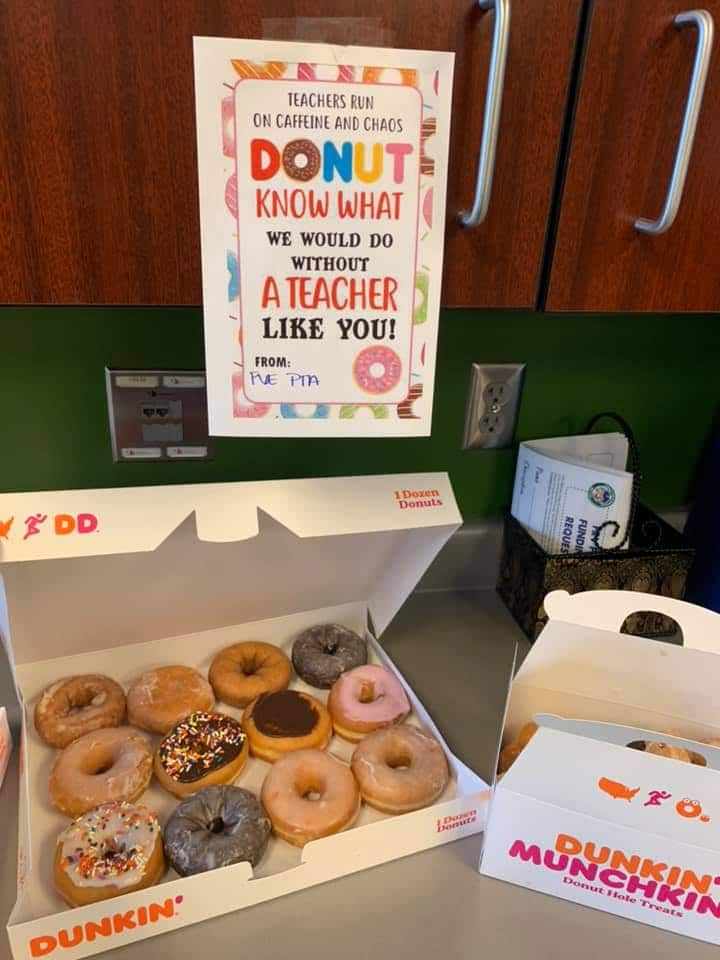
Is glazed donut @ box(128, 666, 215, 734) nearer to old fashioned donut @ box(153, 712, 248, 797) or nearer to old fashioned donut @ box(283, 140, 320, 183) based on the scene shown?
old fashioned donut @ box(153, 712, 248, 797)

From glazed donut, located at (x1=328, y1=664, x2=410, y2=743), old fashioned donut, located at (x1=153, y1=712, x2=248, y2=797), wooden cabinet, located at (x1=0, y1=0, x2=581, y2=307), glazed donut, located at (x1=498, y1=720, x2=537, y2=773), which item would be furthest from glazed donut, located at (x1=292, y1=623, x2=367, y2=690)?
wooden cabinet, located at (x1=0, y1=0, x2=581, y2=307)

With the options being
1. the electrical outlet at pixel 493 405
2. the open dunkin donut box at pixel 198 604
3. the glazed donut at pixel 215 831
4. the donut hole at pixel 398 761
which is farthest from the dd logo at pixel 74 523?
the electrical outlet at pixel 493 405

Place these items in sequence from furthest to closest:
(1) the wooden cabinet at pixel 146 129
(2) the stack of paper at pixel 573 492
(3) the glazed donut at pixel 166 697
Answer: (2) the stack of paper at pixel 573 492 → (3) the glazed donut at pixel 166 697 → (1) the wooden cabinet at pixel 146 129

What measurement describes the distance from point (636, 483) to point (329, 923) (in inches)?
26.4

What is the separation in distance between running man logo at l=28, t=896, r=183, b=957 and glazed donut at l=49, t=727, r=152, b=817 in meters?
0.13

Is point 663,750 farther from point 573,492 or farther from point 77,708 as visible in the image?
point 77,708

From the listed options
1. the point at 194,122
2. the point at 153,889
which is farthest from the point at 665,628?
the point at 194,122

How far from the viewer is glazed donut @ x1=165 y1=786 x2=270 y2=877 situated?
2.08 feet

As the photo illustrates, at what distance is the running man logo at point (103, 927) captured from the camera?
55cm

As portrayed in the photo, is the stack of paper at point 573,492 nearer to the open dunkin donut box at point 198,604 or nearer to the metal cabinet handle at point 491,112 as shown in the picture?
the open dunkin donut box at point 198,604

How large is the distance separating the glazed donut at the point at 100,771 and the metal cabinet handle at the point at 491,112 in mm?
609

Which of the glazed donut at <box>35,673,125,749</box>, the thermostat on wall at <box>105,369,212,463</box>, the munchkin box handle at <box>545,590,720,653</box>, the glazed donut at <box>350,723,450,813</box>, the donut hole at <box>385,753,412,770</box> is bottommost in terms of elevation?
the donut hole at <box>385,753,412,770</box>

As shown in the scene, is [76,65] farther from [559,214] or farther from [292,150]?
[559,214]

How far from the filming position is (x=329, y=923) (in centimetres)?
61
